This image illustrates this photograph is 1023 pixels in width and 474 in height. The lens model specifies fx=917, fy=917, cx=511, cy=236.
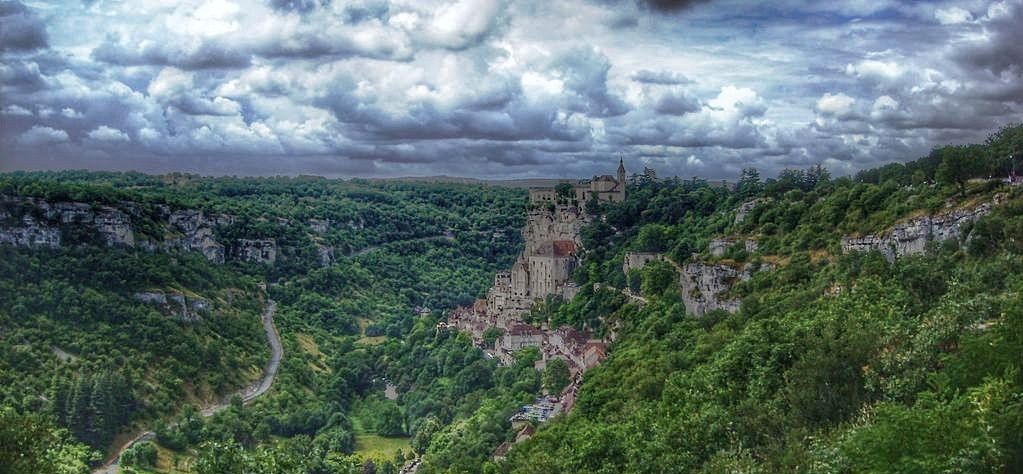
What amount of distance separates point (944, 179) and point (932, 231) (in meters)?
4.02

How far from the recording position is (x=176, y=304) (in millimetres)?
73875

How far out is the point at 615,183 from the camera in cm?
8544

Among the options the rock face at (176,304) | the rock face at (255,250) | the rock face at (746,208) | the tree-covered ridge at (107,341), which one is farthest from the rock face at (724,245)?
the rock face at (255,250)

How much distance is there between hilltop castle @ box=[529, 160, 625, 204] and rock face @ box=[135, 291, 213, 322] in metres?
34.6

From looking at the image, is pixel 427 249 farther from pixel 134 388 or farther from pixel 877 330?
pixel 877 330

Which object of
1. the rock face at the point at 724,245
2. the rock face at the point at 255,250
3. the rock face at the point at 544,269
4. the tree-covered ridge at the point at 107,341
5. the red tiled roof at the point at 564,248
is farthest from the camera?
the rock face at the point at 255,250

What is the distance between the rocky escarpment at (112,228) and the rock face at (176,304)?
30.2 ft

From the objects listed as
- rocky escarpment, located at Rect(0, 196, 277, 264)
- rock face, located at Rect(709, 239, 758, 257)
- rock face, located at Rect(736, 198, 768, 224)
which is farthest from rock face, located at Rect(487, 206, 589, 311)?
rocky escarpment, located at Rect(0, 196, 277, 264)

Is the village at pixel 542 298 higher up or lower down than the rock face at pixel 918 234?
lower down

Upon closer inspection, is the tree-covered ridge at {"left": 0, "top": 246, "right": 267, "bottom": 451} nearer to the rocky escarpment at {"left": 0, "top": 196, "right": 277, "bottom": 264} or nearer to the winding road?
the winding road

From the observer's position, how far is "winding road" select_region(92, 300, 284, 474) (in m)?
51.0

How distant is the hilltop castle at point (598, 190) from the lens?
8388 cm

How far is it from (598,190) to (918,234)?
48735 mm

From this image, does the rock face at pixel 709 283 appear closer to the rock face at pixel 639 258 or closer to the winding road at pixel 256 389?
the rock face at pixel 639 258
